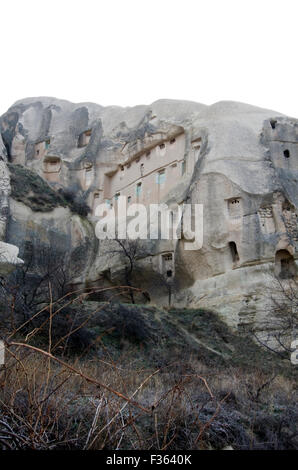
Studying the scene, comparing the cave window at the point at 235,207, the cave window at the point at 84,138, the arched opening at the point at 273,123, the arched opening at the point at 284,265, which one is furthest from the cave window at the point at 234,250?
the cave window at the point at 84,138

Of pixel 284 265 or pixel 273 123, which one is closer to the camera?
pixel 284 265

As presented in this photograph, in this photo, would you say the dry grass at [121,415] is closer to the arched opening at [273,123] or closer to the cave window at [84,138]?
the arched opening at [273,123]

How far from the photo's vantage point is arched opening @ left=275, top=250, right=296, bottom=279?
16250mm

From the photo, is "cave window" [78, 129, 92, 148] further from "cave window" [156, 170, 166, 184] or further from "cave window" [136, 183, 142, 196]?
"cave window" [156, 170, 166, 184]

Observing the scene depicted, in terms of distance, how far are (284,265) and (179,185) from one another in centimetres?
638

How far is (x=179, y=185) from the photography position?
20641mm

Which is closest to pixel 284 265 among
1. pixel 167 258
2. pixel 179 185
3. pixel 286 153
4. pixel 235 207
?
pixel 235 207

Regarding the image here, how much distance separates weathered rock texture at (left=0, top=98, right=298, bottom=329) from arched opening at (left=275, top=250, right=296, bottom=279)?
0.13ft

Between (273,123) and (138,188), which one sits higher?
(273,123)

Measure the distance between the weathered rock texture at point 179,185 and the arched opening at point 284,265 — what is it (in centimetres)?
4

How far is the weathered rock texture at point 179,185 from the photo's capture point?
16.6 meters

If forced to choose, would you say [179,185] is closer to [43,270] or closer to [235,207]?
[235,207]

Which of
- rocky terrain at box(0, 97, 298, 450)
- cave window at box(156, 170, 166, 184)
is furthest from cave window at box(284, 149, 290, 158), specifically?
cave window at box(156, 170, 166, 184)

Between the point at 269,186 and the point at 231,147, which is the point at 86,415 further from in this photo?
the point at 231,147
